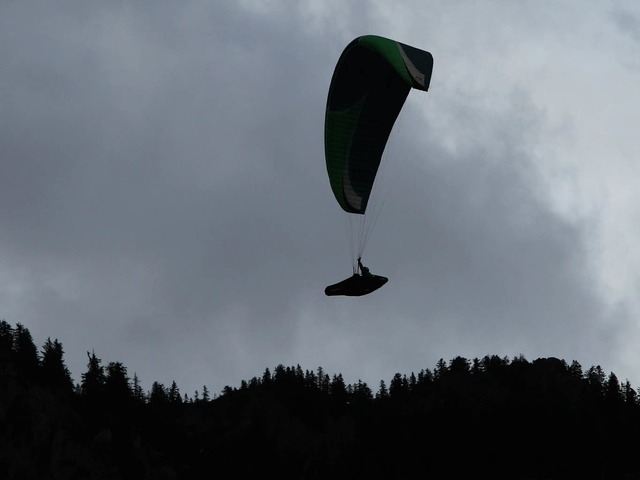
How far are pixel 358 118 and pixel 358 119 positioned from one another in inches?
2.3

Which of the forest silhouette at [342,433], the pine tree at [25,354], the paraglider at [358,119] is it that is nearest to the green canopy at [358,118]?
the paraglider at [358,119]

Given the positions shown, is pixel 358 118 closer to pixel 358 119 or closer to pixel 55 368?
pixel 358 119

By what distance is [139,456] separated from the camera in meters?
146

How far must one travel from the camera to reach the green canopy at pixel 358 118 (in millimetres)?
Answer: 61750

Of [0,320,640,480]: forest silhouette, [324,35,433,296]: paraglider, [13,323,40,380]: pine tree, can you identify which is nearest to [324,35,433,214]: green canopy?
[324,35,433,296]: paraglider

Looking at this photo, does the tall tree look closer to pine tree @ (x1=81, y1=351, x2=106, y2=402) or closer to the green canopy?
pine tree @ (x1=81, y1=351, x2=106, y2=402)

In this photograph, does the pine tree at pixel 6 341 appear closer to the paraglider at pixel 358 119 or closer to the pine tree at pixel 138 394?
the pine tree at pixel 138 394

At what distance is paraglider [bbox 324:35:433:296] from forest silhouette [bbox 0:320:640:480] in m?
72.7

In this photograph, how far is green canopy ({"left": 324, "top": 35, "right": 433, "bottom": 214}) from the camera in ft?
203

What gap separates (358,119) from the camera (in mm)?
62219

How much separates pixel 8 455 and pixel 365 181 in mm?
81104

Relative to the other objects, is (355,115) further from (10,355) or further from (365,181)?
(10,355)

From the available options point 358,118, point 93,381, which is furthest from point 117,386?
point 358,118

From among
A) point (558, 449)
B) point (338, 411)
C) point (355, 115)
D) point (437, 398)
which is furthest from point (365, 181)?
point (338, 411)
